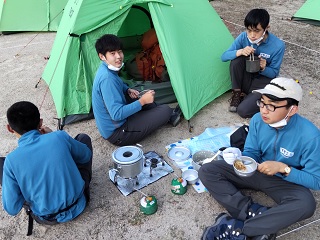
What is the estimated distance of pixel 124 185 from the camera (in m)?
3.12

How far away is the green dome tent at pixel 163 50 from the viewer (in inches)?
150

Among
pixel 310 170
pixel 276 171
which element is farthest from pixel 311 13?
pixel 276 171

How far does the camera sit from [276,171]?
2340 millimetres

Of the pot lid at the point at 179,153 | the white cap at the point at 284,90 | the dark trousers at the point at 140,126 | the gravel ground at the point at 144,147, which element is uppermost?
the white cap at the point at 284,90

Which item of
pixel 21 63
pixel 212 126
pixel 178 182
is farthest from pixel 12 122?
pixel 21 63

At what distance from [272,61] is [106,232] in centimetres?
286

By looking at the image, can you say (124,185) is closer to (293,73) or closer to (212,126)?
(212,126)

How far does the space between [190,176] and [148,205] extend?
1.86 feet

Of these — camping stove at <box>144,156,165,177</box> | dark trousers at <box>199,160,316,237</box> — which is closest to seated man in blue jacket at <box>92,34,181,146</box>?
camping stove at <box>144,156,165,177</box>

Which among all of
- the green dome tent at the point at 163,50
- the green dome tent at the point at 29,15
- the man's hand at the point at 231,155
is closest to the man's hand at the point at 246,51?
the green dome tent at the point at 163,50

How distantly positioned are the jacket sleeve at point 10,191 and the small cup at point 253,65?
2.89m

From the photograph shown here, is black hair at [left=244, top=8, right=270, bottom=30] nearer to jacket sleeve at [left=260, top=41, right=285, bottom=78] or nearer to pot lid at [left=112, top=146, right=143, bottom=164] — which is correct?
jacket sleeve at [left=260, top=41, right=285, bottom=78]

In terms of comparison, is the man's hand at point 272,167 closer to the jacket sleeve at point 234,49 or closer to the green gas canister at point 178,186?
the green gas canister at point 178,186

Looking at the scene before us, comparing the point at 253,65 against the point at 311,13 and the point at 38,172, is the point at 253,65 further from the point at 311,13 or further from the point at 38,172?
the point at 311,13
